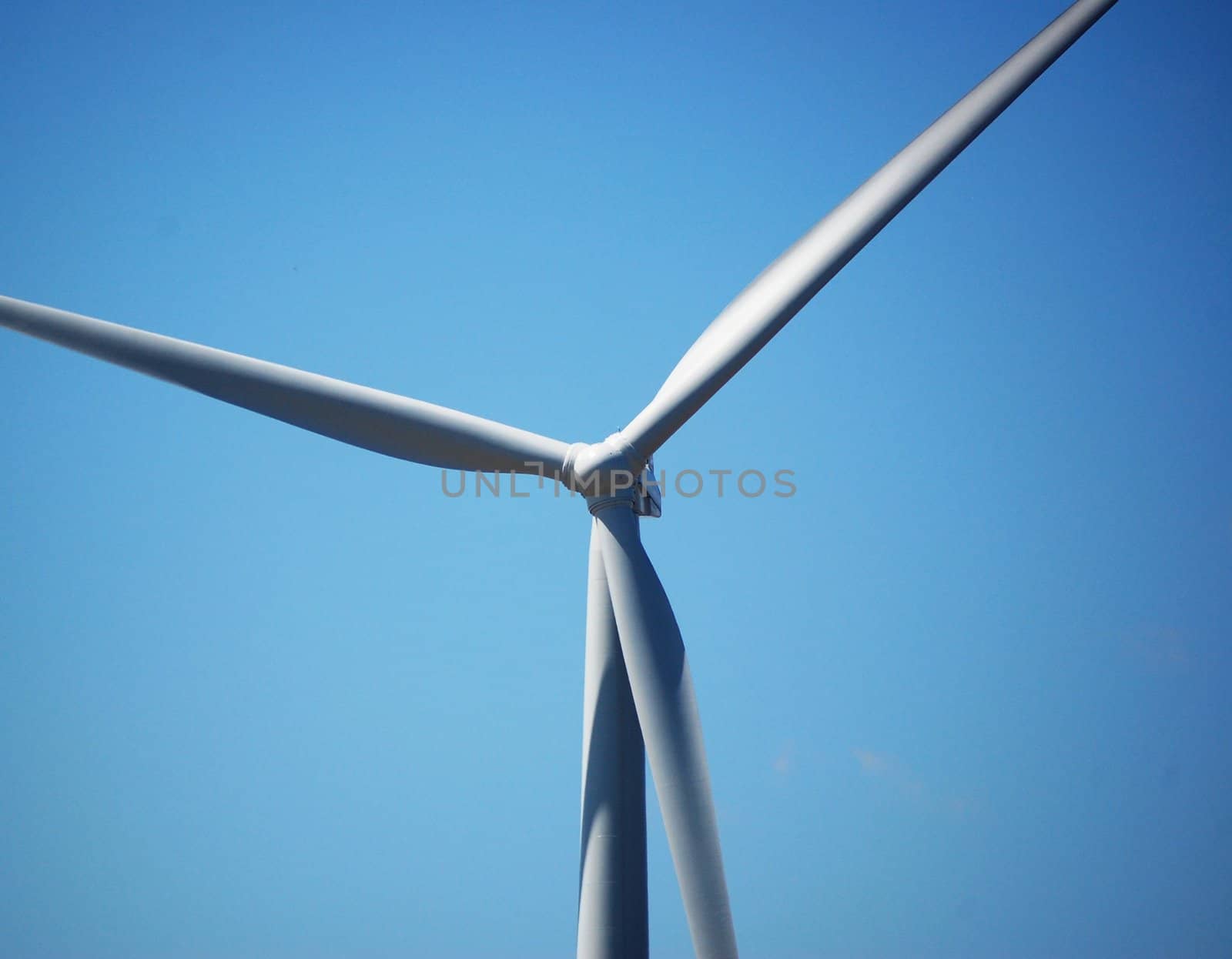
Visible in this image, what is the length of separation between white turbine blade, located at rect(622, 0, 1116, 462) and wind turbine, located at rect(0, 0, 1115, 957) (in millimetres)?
20

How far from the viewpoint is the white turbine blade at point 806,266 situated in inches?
614

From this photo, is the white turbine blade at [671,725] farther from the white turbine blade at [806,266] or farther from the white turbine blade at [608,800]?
the white turbine blade at [806,266]

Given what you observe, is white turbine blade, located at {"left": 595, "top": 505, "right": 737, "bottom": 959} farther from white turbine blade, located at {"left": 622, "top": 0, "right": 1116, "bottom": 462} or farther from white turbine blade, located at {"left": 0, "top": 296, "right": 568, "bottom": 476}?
white turbine blade, located at {"left": 0, "top": 296, "right": 568, "bottom": 476}

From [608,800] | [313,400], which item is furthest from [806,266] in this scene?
[608,800]

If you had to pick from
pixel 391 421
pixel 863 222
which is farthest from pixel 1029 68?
pixel 391 421

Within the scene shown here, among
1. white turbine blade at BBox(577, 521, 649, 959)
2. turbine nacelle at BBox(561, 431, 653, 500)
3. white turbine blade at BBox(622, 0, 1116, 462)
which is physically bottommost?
white turbine blade at BBox(577, 521, 649, 959)

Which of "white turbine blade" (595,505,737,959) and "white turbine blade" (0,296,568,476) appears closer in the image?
"white turbine blade" (595,505,737,959)

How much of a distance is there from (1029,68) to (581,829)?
1158 centimetres

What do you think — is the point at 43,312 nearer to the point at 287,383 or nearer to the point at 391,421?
the point at 287,383

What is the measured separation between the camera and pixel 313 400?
15.1 m

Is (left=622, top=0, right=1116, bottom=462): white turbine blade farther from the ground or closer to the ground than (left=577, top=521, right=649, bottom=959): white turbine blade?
farther from the ground

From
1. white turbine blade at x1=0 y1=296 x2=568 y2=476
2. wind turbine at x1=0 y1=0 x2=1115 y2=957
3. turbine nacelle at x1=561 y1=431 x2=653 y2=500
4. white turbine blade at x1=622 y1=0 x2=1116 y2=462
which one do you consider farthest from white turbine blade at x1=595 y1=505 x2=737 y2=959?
white turbine blade at x1=0 y1=296 x2=568 y2=476

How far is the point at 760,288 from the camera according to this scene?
52.3ft

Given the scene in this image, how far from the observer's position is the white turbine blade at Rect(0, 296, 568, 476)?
1468cm
